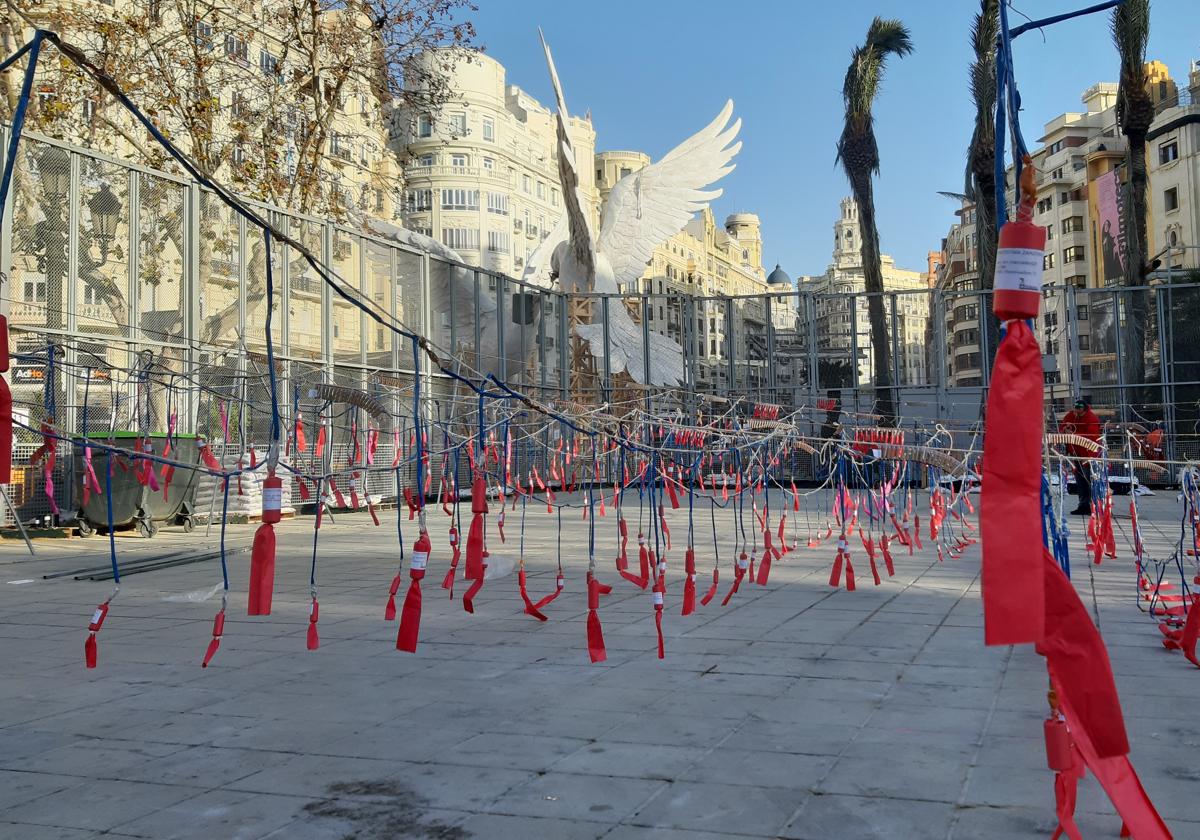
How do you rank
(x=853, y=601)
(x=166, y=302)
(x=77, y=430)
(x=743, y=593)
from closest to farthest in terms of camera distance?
(x=853, y=601)
(x=743, y=593)
(x=77, y=430)
(x=166, y=302)

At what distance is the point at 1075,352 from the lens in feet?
99.3

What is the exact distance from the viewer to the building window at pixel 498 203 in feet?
253

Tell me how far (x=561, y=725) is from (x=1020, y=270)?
3142 millimetres

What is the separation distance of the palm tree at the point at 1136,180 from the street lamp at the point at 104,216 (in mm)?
24718

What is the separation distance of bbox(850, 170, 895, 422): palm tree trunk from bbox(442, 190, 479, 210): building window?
45287 millimetres

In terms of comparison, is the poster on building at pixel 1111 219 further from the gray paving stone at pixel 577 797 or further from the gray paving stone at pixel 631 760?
the gray paving stone at pixel 577 797

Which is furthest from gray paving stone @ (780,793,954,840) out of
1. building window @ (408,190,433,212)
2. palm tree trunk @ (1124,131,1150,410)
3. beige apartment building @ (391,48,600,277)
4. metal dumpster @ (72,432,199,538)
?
building window @ (408,190,433,212)

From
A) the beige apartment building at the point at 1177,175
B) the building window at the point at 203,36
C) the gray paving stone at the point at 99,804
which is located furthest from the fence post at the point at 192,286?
the beige apartment building at the point at 1177,175

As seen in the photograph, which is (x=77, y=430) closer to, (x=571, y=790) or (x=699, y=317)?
(x=571, y=790)

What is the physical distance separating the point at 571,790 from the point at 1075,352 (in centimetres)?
2939

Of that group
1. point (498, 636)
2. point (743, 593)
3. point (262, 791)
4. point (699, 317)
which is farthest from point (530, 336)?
point (262, 791)

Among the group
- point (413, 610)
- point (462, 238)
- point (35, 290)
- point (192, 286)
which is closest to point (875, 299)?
point (192, 286)

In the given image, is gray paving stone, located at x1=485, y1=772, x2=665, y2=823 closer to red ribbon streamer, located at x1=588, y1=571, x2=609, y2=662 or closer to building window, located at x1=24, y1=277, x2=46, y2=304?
red ribbon streamer, located at x1=588, y1=571, x2=609, y2=662

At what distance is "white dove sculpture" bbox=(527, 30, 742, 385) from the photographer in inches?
1245
